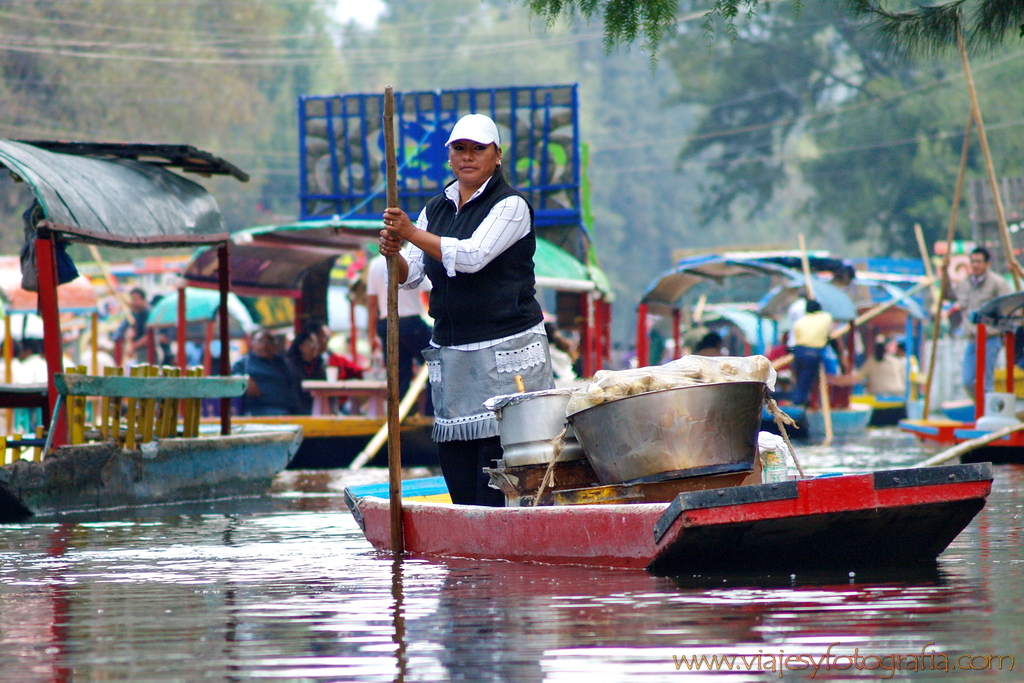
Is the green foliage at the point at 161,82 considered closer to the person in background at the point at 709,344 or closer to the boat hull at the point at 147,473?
the person in background at the point at 709,344

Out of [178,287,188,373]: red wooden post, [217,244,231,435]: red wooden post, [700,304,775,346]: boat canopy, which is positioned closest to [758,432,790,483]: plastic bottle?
[217,244,231,435]: red wooden post

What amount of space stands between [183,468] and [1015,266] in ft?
22.4

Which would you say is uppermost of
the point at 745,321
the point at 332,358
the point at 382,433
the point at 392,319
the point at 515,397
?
the point at 392,319

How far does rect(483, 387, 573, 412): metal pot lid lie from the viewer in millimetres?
5273

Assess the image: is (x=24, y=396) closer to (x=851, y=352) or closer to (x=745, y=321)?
(x=851, y=352)

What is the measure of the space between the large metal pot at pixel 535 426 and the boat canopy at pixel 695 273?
1049 centimetres

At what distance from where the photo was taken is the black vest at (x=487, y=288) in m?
5.43

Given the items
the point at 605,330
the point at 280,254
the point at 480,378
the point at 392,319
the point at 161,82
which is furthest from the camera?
the point at 161,82

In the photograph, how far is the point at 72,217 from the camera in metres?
8.18

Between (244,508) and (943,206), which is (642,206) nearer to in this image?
(943,206)

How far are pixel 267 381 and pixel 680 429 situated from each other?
910 cm

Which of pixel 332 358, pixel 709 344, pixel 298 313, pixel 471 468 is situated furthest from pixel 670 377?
pixel 298 313

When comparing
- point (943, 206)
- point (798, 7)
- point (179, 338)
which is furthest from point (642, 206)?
point (798, 7)

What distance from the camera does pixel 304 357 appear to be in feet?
47.1
